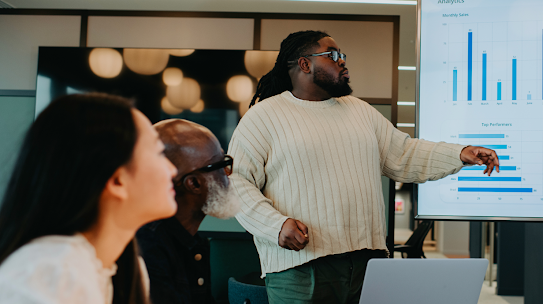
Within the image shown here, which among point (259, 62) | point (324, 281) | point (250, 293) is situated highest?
point (259, 62)

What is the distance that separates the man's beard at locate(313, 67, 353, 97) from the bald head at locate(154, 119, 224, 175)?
73cm

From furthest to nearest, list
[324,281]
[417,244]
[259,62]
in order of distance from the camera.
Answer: [417,244] < [259,62] < [324,281]

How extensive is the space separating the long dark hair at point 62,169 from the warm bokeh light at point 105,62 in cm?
270

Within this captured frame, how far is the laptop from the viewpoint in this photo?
102 cm

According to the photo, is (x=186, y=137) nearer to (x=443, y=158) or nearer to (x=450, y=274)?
(x=450, y=274)

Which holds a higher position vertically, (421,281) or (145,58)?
(145,58)

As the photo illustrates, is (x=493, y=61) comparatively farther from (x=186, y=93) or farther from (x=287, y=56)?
(x=186, y=93)

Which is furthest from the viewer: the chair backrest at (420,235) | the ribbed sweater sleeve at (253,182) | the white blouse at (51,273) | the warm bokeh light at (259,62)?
the chair backrest at (420,235)

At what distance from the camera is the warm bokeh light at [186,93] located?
2.96 meters

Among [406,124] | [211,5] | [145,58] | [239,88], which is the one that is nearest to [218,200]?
[239,88]

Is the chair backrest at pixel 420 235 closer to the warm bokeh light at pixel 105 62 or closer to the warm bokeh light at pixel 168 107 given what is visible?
the warm bokeh light at pixel 168 107

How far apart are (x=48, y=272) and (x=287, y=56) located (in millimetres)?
1410

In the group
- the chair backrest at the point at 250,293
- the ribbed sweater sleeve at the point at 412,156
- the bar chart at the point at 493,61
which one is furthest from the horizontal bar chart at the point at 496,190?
the chair backrest at the point at 250,293

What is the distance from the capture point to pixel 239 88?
2.96 meters
